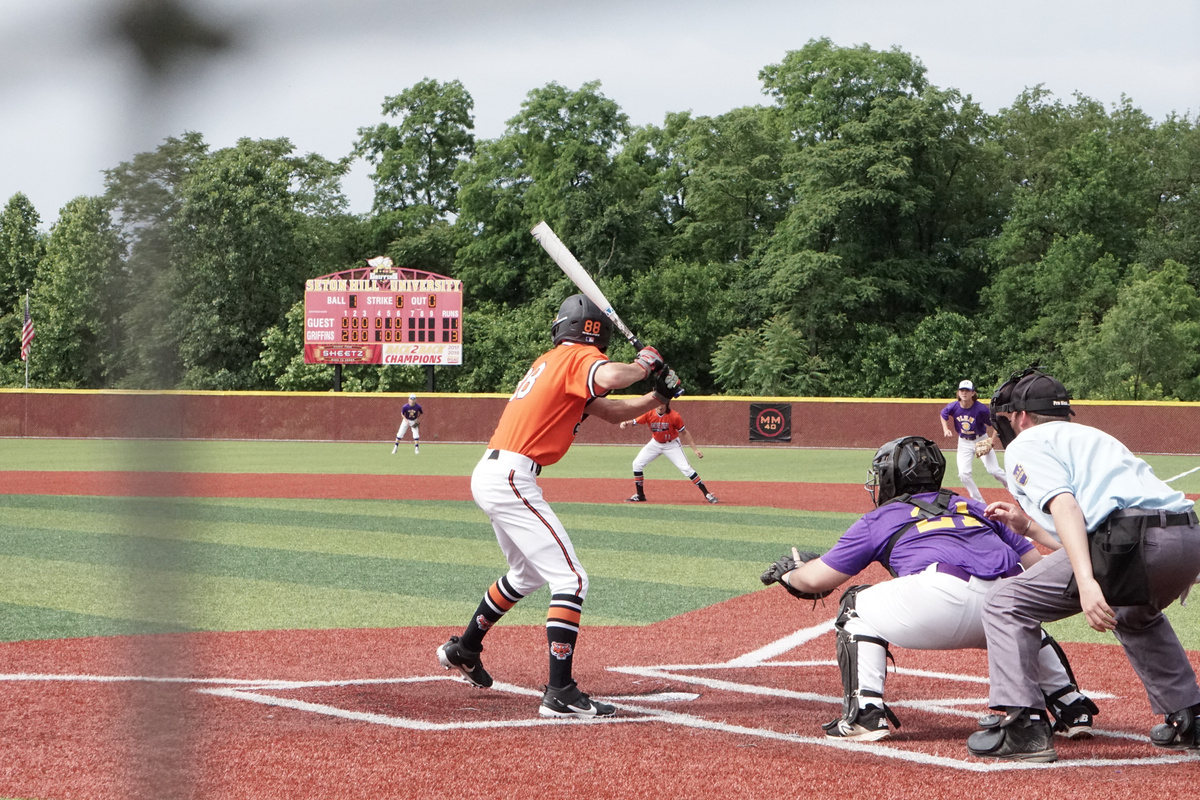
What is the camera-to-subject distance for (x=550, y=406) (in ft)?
19.5

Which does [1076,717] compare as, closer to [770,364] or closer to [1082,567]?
[1082,567]

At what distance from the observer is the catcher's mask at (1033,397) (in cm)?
488

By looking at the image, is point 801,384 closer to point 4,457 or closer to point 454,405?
point 454,405

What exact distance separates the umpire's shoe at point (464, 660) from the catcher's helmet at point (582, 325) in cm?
→ 162

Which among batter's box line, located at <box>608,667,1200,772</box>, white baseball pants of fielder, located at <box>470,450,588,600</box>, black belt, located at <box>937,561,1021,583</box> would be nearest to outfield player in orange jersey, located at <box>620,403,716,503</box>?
batter's box line, located at <box>608,667,1200,772</box>

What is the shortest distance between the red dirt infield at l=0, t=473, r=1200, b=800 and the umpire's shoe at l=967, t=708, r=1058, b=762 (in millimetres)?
72

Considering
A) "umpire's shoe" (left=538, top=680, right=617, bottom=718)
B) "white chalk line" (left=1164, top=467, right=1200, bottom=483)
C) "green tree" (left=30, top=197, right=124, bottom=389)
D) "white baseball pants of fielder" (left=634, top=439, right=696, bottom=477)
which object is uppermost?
"green tree" (left=30, top=197, right=124, bottom=389)

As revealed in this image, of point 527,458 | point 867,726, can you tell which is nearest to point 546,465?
point 527,458

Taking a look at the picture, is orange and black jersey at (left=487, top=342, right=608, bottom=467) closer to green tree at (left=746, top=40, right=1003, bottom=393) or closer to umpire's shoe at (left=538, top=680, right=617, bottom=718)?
umpire's shoe at (left=538, top=680, right=617, bottom=718)

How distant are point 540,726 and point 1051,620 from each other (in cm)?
224

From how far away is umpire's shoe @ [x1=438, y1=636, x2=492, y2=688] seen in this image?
6.02 metres

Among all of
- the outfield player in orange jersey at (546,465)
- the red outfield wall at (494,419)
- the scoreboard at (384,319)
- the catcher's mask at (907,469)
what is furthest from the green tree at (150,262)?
the scoreboard at (384,319)

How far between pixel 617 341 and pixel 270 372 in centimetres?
1354

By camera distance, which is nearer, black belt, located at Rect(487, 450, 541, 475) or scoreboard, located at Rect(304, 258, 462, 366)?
black belt, located at Rect(487, 450, 541, 475)
